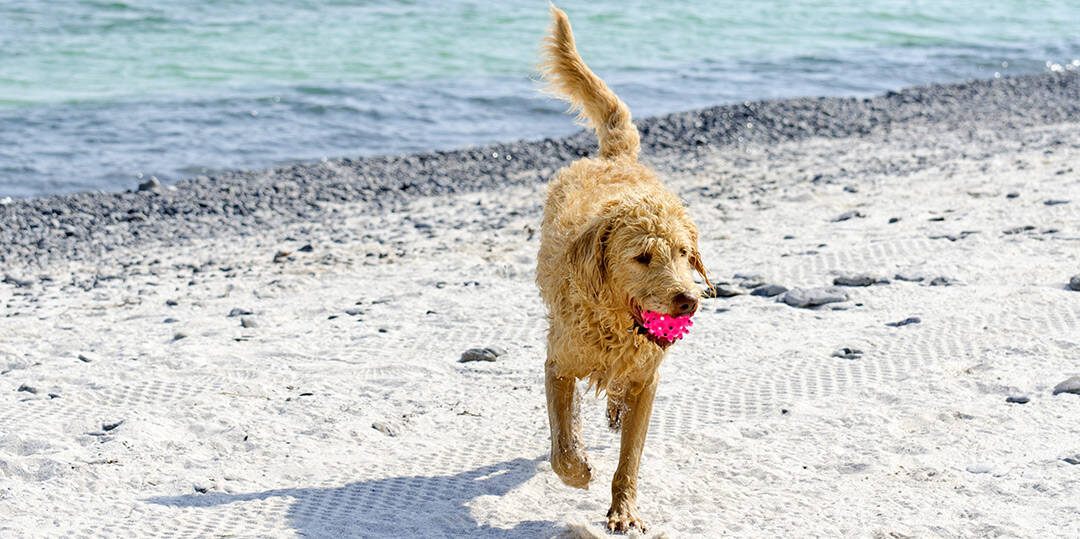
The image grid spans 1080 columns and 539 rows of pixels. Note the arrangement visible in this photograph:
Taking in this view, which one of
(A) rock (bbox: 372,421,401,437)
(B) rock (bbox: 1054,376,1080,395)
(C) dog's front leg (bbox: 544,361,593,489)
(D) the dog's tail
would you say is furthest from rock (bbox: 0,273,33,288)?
(B) rock (bbox: 1054,376,1080,395)

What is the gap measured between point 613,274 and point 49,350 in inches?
168

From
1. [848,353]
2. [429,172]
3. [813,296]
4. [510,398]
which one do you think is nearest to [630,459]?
[510,398]

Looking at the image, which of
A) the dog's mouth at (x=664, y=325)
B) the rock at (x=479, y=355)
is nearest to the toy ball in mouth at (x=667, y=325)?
the dog's mouth at (x=664, y=325)

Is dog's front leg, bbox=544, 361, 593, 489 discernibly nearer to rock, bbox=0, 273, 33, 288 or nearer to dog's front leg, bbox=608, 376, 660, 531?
dog's front leg, bbox=608, 376, 660, 531

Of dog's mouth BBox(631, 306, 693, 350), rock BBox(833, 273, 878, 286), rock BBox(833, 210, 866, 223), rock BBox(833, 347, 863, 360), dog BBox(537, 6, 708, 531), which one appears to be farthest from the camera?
rock BBox(833, 210, 866, 223)

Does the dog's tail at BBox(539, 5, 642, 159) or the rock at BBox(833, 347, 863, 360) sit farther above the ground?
the dog's tail at BBox(539, 5, 642, 159)

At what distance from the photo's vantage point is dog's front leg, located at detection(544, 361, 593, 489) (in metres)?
4.51

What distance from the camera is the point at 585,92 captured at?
6559 mm

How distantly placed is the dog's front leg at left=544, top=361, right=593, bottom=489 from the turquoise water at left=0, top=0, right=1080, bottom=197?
423 inches

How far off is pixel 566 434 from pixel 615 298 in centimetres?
69

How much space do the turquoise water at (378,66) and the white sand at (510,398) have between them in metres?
6.91

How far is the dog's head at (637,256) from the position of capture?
13.3 ft

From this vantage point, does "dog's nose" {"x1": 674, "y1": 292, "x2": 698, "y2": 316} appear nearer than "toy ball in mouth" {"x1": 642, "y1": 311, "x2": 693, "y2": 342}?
Yes

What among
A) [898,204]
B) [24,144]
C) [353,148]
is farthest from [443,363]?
[24,144]
